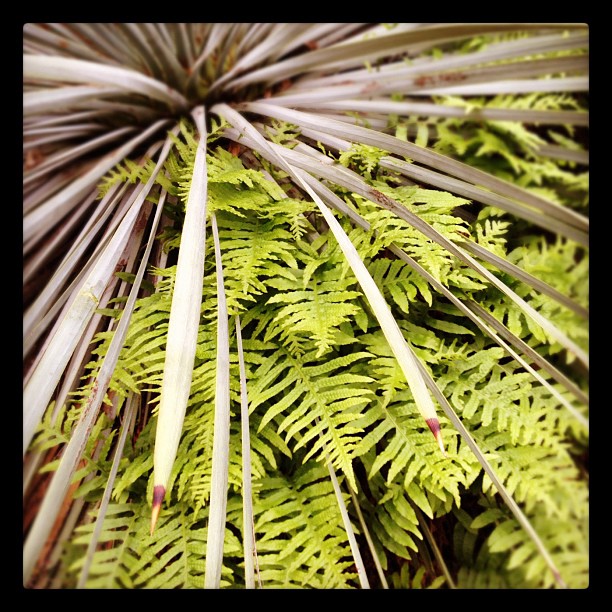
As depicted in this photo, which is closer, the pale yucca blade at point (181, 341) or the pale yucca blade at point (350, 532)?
the pale yucca blade at point (181, 341)

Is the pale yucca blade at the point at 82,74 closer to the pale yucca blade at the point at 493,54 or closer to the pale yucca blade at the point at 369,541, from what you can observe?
the pale yucca blade at the point at 493,54

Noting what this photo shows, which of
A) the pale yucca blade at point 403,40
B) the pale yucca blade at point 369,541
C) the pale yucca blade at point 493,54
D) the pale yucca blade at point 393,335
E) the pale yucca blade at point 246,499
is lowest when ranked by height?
the pale yucca blade at point 369,541

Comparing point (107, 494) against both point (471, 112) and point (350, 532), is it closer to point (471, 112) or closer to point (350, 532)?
point (350, 532)

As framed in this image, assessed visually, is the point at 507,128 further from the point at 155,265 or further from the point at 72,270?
the point at 72,270

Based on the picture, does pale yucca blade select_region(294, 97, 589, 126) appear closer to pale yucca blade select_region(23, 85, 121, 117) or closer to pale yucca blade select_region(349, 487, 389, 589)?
pale yucca blade select_region(23, 85, 121, 117)

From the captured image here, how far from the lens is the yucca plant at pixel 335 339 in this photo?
613mm

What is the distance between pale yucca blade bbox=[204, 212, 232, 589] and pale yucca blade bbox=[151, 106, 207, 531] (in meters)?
0.06

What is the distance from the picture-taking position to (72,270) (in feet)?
2.68

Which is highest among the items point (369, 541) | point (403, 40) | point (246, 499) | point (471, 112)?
point (403, 40)

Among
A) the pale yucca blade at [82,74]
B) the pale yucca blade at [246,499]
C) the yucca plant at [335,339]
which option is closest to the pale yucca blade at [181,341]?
the yucca plant at [335,339]

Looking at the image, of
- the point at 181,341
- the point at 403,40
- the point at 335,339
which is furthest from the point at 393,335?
the point at 403,40

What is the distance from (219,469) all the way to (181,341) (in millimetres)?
178

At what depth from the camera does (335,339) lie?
72 centimetres
